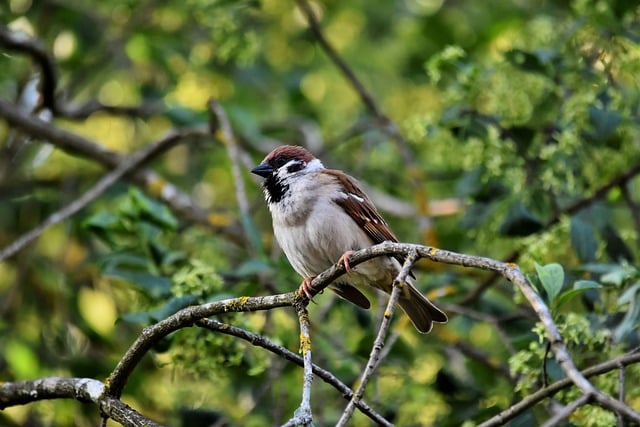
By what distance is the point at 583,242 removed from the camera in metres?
4.06

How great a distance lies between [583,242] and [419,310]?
776 millimetres

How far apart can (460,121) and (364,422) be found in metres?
1.62

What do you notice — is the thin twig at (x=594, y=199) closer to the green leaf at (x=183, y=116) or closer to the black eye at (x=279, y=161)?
Answer: the black eye at (x=279, y=161)

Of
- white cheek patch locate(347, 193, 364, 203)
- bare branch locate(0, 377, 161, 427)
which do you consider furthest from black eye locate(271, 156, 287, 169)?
bare branch locate(0, 377, 161, 427)

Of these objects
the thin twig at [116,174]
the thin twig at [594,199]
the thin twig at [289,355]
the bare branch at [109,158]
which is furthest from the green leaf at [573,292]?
the bare branch at [109,158]

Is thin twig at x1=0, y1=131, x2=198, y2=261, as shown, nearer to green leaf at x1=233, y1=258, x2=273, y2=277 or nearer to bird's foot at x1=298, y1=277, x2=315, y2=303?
green leaf at x1=233, y1=258, x2=273, y2=277

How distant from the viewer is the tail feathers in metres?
4.03

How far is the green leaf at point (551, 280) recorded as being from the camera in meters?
2.69

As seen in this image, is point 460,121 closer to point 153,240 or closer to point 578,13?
point 578,13

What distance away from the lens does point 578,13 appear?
4848mm

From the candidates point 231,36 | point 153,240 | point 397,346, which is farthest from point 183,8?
point 397,346

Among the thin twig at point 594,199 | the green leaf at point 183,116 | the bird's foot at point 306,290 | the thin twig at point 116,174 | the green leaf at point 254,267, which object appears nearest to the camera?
the bird's foot at point 306,290

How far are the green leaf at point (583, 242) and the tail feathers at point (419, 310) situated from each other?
0.66m

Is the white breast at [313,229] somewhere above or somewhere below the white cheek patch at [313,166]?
below
